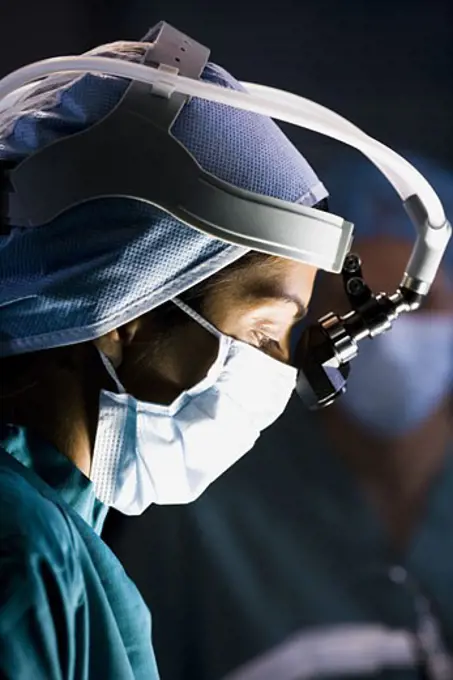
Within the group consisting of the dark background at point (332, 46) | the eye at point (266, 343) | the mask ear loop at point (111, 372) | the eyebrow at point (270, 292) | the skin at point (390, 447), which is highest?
the dark background at point (332, 46)

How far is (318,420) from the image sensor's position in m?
1.74

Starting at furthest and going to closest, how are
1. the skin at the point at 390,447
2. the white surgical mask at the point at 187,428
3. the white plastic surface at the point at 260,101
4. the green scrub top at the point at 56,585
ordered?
the skin at the point at 390,447 < the white surgical mask at the point at 187,428 < the white plastic surface at the point at 260,101 < the green scrub top at the point at 56,585

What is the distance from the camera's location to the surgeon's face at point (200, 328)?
3.16ft

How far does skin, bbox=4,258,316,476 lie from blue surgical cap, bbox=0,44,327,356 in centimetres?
4

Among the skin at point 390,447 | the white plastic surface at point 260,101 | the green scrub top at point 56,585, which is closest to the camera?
the green scrub top at point 56,585

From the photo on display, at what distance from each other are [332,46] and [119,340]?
1.10 metres

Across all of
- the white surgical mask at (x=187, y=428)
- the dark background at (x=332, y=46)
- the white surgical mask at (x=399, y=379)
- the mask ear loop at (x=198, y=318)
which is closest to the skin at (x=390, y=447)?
the white surgical mask at (x=399, y=379)

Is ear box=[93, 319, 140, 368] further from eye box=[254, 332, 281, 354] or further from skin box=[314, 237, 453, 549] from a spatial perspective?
skin box=[314, 237, 453, 549]

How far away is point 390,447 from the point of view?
1.75 metres

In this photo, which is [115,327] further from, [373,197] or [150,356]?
[373,197]

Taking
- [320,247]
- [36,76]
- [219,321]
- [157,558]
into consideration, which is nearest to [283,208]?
[320,247]

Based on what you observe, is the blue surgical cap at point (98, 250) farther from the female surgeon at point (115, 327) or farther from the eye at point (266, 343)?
the eye at point (266, 343)

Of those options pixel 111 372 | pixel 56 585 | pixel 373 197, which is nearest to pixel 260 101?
pixel 111 372

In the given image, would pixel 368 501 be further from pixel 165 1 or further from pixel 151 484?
pixel 165 1
